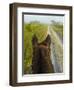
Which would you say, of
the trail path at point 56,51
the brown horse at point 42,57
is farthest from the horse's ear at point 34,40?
the trail path at point 56,51

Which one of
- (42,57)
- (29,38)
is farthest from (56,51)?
(29,38)

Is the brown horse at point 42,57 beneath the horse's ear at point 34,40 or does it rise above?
beneath

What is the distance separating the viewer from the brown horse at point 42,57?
1.88 m

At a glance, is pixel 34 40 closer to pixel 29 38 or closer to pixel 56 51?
pixel 29 38

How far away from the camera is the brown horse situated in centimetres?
188

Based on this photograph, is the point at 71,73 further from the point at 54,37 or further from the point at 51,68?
the point at 54,37

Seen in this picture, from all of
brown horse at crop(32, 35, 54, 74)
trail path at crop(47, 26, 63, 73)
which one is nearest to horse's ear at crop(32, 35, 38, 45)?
brown horse at crop(32, 35, 54, 74)

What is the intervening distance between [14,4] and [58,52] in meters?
0.45

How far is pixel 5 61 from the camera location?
1.83 m

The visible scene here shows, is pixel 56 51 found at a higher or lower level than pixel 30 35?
lower

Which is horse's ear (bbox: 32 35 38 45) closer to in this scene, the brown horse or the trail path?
the brown horse

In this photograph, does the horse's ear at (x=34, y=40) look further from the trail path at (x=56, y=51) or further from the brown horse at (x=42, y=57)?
the trail path at (x=56, y=51)

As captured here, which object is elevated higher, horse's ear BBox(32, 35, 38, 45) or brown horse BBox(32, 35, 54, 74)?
horse's ear BBox(32, 35, 38, 45)

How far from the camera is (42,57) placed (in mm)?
1902
